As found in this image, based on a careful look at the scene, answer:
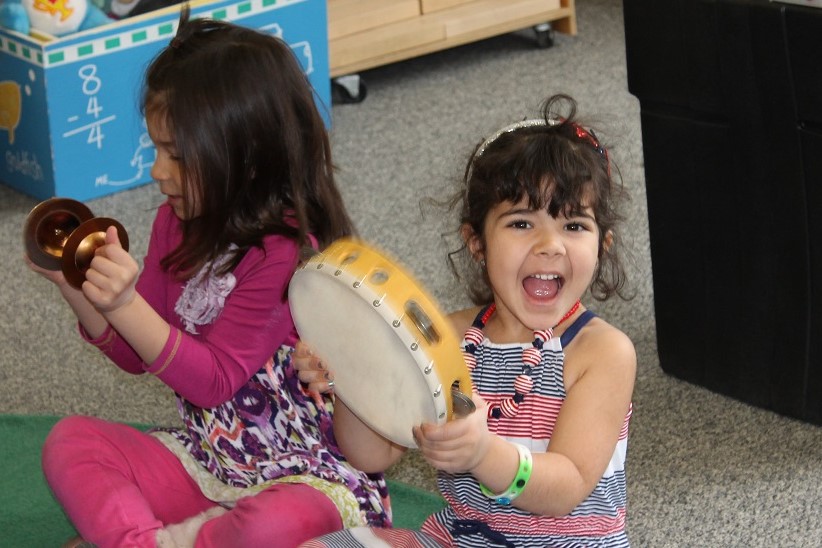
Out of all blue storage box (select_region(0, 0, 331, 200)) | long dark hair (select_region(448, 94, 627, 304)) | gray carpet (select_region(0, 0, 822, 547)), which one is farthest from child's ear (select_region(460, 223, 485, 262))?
blue storage box (select_region(0, 0, 331, 200))

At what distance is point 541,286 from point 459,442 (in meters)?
0.20

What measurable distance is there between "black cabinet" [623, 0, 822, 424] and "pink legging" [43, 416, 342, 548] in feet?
2.36

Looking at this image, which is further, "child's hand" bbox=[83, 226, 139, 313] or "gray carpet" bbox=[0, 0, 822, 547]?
"gray carpet" bbox=[0, 0, 822, 547]

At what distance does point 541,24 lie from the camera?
3.42 meters

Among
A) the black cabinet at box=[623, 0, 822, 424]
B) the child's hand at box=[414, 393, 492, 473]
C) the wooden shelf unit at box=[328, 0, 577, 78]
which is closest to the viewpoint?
the child's hand at box=[414, 393, 492, 473]

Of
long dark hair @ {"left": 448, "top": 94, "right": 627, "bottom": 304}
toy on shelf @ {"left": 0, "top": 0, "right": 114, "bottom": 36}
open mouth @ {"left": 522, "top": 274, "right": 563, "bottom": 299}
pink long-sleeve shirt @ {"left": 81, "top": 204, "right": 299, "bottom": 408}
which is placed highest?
long dark hair @ {"left": 448, "top": 94, "right": 627, "bottom": 304}

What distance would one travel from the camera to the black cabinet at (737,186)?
1559mm

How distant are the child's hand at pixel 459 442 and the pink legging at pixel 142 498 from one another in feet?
1.08

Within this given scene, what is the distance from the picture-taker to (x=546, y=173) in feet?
3.59

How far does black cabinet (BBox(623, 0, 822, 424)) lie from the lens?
1.56m

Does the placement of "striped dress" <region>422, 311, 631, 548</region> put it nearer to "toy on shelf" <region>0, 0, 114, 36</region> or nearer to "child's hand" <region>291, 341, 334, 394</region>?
"child's hand" <region>291, 341, 334, 394</region>

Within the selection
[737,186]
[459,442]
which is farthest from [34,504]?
[737,186]

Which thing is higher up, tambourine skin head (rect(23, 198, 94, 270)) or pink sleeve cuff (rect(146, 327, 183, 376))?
tambourine skin head (rect(23, 198, 94, 270))

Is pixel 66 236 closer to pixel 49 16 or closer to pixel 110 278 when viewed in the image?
pixel 110 278
